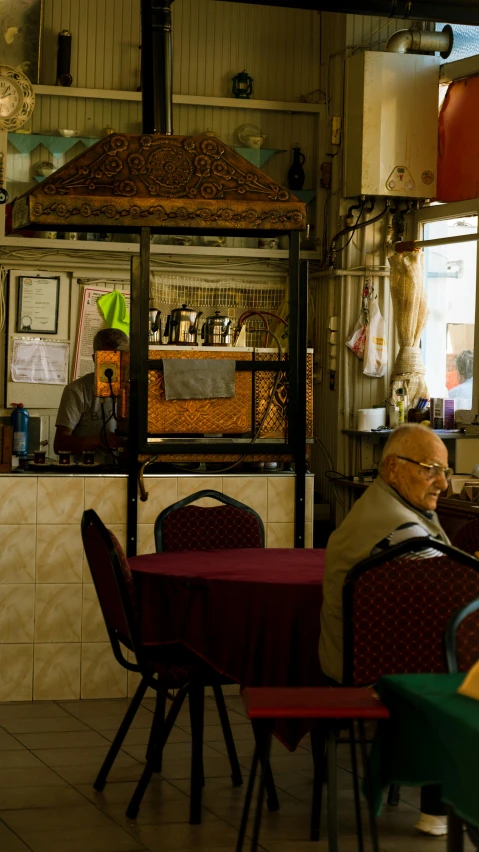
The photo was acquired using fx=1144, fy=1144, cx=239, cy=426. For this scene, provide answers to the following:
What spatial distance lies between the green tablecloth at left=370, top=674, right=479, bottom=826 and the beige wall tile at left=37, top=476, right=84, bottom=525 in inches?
122

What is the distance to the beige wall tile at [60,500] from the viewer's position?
18.3 ft

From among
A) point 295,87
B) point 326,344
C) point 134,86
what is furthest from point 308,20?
point 326,344

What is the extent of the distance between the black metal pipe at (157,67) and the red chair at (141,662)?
2739mm

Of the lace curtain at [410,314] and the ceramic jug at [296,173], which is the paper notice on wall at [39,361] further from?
the lace curtain at [410,314]

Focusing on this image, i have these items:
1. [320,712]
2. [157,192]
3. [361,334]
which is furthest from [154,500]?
[320,712]

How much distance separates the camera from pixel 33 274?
814cm

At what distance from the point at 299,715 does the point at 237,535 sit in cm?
234

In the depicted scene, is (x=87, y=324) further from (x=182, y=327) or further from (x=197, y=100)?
(x=182, y=327)

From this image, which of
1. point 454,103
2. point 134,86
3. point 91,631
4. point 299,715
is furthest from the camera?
point 134,86

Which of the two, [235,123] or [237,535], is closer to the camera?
[237,535]

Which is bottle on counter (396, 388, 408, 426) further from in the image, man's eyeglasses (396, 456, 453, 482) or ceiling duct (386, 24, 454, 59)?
man's eyeglasses (396, 456, 453, 482)

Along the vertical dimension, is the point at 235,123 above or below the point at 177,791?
above

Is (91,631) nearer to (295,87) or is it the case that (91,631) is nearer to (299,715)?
(299,715)

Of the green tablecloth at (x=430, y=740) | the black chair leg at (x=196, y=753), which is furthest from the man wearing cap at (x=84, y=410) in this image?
the green tablecloth at (x=430, y=740)
